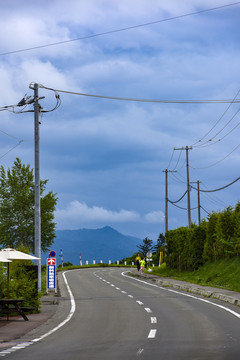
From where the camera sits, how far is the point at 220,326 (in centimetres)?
1520

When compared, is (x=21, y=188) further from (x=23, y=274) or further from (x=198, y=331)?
(x=198, y=331)

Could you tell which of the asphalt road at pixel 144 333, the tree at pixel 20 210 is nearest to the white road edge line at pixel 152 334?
the asphalt road at pixel 144 333

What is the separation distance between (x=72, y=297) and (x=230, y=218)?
1432 cm

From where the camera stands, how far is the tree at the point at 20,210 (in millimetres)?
70287

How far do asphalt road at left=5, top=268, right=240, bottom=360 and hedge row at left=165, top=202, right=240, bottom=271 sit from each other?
1417 cm

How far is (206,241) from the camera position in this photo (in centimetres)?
4322

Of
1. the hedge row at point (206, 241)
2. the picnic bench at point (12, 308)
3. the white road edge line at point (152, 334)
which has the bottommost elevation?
the white road edge line at point (152, 334)

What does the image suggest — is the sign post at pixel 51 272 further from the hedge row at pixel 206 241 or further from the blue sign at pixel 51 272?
the hedge row at pixel 206 241

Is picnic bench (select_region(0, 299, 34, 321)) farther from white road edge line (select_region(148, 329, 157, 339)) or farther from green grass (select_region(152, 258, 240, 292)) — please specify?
green grass (select_region(152, 258, 240, 292))

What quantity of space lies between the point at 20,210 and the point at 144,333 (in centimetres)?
5824

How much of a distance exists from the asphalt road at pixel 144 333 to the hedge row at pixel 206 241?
1417 centimetres

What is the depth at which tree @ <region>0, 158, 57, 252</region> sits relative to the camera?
7029 cm

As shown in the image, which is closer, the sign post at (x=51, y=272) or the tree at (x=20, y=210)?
the sign post at (x=51, y=272)

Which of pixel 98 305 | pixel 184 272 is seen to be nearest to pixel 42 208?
pixel 184 272
